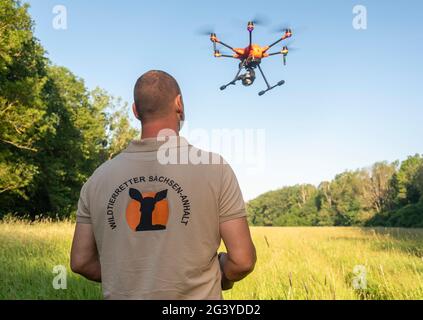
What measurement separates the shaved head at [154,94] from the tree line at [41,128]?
22403mm

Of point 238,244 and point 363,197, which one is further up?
point 238,244

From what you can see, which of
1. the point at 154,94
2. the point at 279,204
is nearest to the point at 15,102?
the point at 154,94

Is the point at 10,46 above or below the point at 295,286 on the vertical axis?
above

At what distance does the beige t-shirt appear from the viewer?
2.13m

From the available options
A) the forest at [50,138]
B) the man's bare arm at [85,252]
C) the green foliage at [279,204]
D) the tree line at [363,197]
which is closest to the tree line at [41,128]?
the forest at [50,138]

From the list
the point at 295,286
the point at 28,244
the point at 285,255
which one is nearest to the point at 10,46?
the point at 28,244

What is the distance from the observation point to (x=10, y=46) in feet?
79.2

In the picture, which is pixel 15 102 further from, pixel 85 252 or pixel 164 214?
pixel 164 214

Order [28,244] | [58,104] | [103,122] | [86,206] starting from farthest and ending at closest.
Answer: [103,122] < [58,104] < [28,244] < [86,206]

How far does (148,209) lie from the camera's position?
2137 millimetres

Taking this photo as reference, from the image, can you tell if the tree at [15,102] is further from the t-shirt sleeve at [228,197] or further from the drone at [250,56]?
the t-shirt sleeve at [228,197]

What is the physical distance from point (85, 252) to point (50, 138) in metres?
32.8
